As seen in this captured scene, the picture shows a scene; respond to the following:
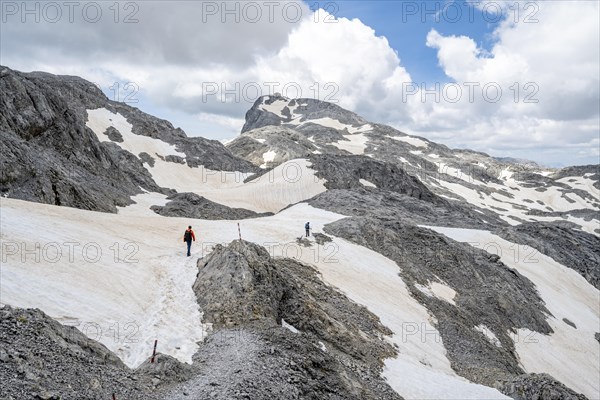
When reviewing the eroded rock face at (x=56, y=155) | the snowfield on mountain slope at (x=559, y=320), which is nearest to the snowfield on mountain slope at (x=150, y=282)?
the eroded rock face at (x=56, y=155)

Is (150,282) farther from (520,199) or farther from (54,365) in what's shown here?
(520,199)

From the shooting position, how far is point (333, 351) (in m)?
20.1

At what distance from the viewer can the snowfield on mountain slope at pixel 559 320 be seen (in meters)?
33.9

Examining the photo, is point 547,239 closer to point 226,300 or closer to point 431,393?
point 431,393

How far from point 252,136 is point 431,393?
158258 millimetres

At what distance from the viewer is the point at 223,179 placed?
102m

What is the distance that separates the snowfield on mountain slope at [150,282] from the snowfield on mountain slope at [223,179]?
135ft

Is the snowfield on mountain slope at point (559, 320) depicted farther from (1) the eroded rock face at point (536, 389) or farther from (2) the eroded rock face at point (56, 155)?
(2) the eroded rock face at point (56, 155)

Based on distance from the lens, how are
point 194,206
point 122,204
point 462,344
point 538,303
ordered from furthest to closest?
point 194,206
point 122,204
point 538,303
point 462,344

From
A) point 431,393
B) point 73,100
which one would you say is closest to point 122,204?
point 431,393

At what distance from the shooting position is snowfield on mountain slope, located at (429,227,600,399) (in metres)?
33.9

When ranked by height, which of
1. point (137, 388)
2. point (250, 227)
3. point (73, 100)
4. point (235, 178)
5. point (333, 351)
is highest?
point (73, 100)

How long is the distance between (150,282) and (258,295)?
655 centimetres

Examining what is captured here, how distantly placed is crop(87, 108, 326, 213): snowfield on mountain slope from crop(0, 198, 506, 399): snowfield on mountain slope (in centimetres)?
4114
